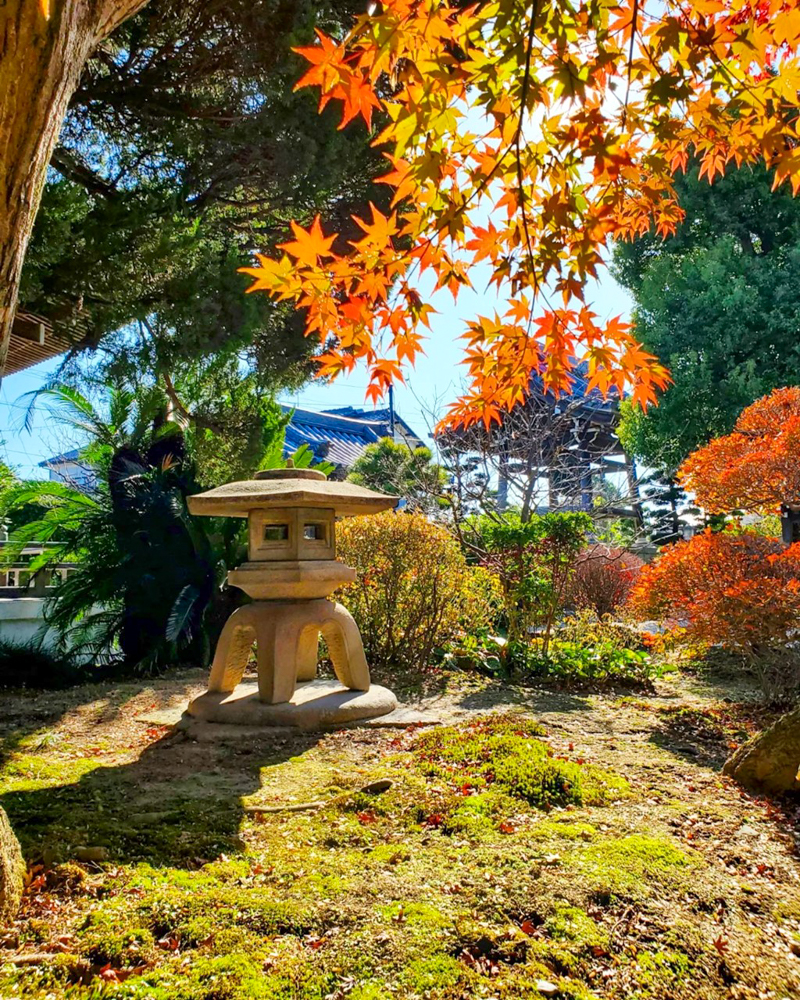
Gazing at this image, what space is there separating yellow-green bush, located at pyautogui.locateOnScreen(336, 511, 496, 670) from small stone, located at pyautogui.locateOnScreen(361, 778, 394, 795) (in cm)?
364

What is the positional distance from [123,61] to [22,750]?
17.6 feet

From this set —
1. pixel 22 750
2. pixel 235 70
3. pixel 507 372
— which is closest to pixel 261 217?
pixel 235 70

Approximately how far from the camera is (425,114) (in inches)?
63.9

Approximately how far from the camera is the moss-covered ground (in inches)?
71.6

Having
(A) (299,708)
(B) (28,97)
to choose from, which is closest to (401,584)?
(A) (299,708)

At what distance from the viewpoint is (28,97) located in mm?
1731

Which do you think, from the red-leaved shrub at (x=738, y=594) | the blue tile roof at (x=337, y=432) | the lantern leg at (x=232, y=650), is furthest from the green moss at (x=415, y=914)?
the blue tile roof at (x=337, y=432)

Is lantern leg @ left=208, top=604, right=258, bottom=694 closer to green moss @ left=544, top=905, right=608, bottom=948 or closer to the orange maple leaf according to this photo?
green moss @ left=544, top=905, right=608, bottom=948

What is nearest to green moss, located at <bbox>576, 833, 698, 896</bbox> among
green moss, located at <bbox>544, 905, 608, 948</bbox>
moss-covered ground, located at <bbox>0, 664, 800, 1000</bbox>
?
moss-covered ground, located at <bbox>0, 664, 800, 1000</bbox>

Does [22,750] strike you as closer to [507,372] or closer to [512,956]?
[512,956]

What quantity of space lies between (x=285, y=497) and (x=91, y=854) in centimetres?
255

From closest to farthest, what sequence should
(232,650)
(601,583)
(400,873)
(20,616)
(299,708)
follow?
(400,873)
(299,708)
(232,650)
(20,616)
(601,583)

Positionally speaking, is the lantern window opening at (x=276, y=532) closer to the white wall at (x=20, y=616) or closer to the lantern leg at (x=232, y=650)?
the lantern leg at (x=232, y=650)

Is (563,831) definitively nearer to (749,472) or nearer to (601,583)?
(749,472)
